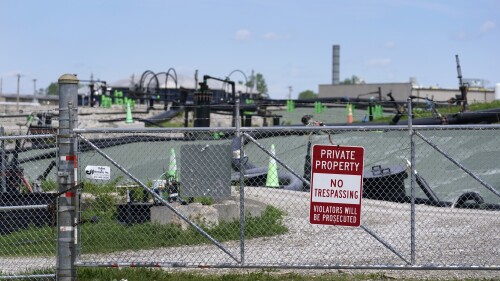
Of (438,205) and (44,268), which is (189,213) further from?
(438,205)

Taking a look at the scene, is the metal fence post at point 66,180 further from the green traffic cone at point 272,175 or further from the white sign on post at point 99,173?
the green traffic cone at point 272,175

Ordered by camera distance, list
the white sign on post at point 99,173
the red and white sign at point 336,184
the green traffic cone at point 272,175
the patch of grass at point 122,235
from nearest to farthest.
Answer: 1. the red and white sign at point 336,184
2. the white sign on post at point 99,173
3. the patch of grass at point 122,235
4. the green traffic cone at point 272,175

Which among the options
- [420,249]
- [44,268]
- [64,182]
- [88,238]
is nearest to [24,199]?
[88,238]

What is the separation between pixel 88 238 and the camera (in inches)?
434

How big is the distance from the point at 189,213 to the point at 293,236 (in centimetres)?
161

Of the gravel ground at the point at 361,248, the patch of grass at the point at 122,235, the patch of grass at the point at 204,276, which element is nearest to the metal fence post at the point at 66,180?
the patch of grass at the point at 204,276

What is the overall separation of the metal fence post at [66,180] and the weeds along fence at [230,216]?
0.05 ft

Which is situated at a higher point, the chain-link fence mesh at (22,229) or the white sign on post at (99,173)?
the white sign on post at (99,173)

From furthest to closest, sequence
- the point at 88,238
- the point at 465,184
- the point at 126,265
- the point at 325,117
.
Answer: the point at 325,117 < the point at 465,184 < the point at 88,238 < the point at 126,265

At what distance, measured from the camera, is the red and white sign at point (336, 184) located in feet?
27.1

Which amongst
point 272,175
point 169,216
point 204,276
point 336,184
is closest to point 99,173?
point 204,276

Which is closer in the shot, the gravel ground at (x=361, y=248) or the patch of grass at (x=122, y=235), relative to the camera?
the gravel ground at (x=361, y=248)

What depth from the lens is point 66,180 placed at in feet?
28.1

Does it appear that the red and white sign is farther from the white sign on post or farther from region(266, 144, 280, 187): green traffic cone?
region(266, 144, 280, 187): green traffic cone
